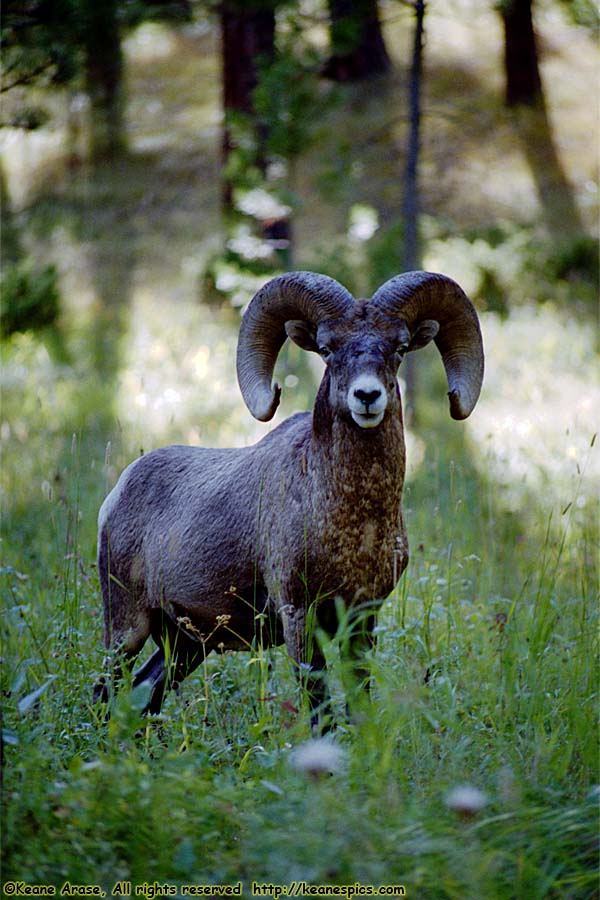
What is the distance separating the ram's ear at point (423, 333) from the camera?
17.4ft

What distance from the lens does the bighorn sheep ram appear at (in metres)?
4.84

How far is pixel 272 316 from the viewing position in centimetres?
539

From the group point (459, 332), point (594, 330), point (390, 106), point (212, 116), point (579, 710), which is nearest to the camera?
point (579, 710)

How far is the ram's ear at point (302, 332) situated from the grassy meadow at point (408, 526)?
1.29 meters

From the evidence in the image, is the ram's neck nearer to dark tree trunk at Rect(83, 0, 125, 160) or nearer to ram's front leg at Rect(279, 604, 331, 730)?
ram's front leg at Rect(279, 604, 331, 730)

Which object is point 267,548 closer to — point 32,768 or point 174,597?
point 174,597

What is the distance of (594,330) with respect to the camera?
47.1ft

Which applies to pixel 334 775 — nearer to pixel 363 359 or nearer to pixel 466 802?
pixel 466 802

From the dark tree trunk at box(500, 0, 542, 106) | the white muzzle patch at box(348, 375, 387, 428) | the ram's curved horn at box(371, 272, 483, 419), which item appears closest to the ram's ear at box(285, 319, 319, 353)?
the ram's curved horn at box(371, 272, 483, 419)

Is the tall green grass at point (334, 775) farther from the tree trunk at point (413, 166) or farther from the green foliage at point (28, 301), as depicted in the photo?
the green foliage at point (28, 301)

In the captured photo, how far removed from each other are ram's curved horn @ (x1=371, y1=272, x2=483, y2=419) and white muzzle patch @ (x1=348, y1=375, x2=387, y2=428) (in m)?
0.55

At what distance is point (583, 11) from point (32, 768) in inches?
392

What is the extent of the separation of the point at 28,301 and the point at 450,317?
12.6 m

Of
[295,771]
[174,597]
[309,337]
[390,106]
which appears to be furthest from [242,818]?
[390,106]
